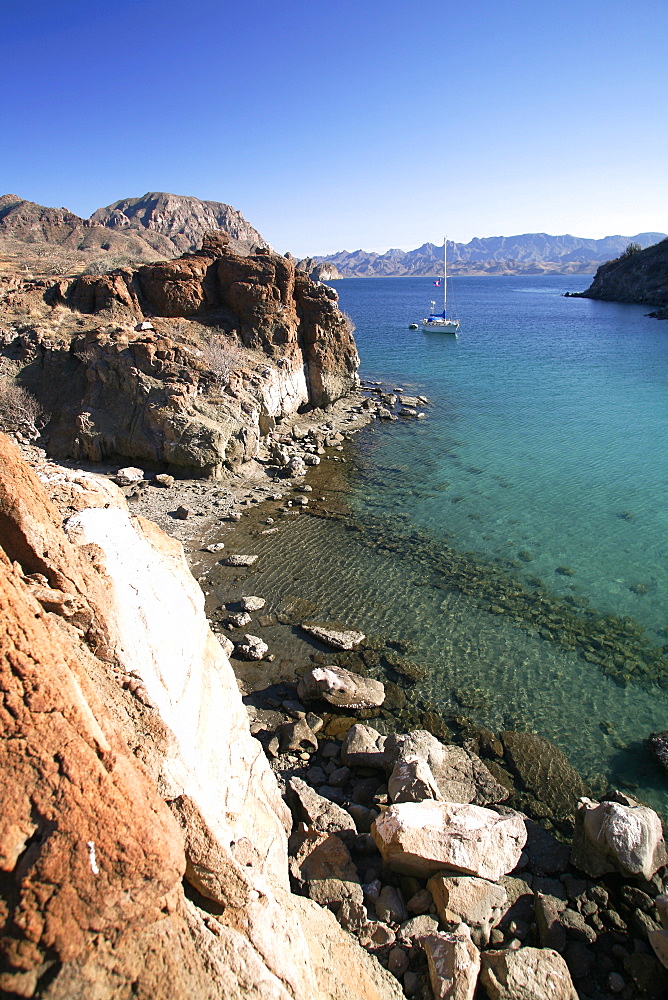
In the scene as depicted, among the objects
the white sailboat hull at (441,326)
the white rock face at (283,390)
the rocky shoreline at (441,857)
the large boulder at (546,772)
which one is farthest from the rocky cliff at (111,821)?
the white sailboat hull at (441,326)

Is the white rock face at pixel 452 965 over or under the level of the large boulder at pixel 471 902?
over

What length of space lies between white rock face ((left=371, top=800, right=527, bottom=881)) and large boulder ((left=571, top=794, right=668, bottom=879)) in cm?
114

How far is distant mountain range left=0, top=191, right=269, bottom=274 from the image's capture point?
46344 millimetres

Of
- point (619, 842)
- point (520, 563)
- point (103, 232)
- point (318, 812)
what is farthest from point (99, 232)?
point (619, 842)

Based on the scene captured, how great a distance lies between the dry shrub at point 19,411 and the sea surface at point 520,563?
13280 millimetres

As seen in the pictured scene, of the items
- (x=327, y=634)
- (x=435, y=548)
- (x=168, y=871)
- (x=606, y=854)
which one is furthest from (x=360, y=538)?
(x=168, y=871)

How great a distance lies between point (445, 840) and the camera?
8.32 metres

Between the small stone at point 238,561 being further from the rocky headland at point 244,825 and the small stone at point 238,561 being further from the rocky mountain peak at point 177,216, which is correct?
the rocky mountain peak at point 177,216

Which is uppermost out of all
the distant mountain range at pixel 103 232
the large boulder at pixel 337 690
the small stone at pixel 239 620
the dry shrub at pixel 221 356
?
the distant mountain range at pixel 103 232

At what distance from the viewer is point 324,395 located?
3378 cm

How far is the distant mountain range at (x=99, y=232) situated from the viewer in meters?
46.3

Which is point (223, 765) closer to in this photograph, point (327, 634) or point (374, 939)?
point (374, 939)

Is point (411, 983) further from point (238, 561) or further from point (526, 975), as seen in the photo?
point (238, 561)

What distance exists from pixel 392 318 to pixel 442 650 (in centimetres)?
8903
